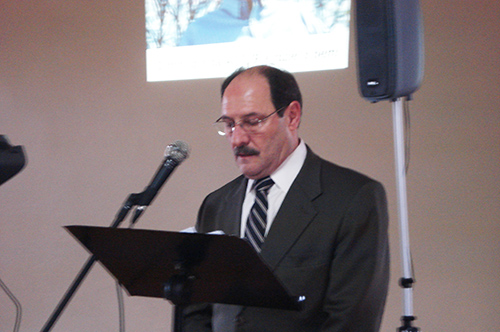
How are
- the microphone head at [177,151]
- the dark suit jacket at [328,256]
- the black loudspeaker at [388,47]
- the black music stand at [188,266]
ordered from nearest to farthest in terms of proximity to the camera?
the black music stand at [188,266] → the dark suit jacket at [328,256] → the microphone head at [177,151] → the black loudspeaker at [388,47]

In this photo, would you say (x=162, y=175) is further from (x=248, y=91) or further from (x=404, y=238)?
(x=404, y=238)

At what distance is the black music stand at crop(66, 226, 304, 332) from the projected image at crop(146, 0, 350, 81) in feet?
6.86

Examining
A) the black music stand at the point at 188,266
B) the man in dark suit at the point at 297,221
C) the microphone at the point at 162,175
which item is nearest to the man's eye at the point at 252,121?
the man in dark suit at the point at 297,221

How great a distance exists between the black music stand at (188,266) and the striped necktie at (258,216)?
0.36m

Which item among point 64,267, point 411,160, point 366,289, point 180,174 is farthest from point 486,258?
point 64,267

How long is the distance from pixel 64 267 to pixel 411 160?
2460 mm

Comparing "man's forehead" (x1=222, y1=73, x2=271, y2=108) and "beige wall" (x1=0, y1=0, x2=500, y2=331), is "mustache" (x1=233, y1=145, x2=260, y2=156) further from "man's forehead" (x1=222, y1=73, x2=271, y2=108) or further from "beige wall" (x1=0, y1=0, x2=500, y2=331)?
"beige wall" (x1=0, y1=0, x2=500, y2=331)

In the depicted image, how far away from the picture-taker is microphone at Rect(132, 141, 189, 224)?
1.66m

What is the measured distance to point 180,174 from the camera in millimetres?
3639

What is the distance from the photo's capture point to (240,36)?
3.39m

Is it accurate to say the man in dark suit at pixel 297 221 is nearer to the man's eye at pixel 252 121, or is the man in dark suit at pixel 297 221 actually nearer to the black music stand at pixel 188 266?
the man's eye at pixel 252 121

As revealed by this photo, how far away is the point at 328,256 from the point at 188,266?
472 mm

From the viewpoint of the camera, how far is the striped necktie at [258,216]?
5.78 feet

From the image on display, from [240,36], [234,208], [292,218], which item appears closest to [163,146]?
[240,36]
